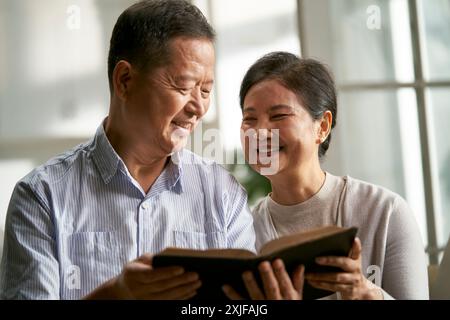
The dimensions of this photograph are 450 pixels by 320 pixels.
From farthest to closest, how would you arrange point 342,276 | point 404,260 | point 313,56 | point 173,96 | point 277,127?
point 313,56 < point 277,127 < point 404,260 < point 173,96 < point 342,276

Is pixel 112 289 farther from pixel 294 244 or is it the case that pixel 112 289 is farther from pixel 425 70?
pixel 425 70

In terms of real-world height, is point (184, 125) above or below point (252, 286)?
above

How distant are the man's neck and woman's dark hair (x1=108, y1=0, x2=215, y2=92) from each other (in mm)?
144

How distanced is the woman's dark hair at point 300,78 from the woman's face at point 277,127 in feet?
0.06

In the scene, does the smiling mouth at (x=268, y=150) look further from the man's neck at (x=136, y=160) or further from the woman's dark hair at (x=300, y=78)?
the man's neck at (x=136, y=160)

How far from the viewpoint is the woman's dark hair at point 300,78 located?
1566mm

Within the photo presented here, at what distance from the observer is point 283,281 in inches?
37.1

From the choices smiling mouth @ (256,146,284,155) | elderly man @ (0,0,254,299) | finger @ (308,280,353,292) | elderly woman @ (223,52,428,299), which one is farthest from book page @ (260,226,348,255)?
smiling mouth @ (256,146,284,155)

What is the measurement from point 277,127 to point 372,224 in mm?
317

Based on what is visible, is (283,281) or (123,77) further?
(123,77)

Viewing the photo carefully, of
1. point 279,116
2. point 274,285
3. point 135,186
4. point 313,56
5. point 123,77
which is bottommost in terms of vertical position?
point 274,285

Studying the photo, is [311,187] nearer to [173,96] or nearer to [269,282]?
[173,96]

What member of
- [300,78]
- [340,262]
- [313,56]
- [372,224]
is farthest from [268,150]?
[313,56]
